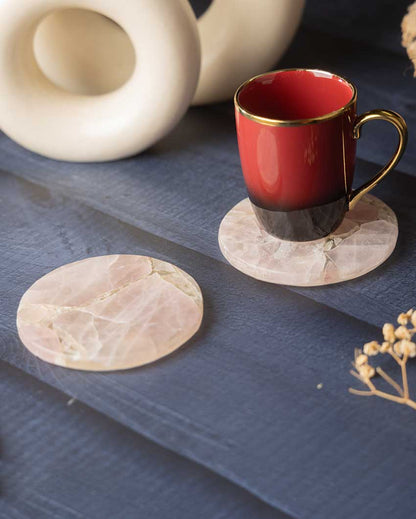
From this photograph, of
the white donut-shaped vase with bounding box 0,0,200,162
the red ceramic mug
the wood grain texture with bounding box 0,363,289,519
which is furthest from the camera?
the white donut-shaped vase with bounding box 0,0,200,162

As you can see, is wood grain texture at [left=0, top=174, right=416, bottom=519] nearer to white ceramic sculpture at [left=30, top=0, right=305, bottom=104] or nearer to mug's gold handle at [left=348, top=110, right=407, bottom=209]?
mug's gold handle at [left=348, top=110, right=407, bottom=209]

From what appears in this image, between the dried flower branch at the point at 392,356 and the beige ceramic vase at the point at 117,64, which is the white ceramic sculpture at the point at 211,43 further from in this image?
the dried flower branch at the point at 392,356

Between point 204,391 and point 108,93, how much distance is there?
14.4 inches

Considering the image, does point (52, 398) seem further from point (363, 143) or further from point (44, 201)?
point (363, 143)

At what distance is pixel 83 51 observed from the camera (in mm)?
755

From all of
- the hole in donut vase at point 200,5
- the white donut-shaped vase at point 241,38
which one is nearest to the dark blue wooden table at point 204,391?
the white donut-shaped vase at point 241,38

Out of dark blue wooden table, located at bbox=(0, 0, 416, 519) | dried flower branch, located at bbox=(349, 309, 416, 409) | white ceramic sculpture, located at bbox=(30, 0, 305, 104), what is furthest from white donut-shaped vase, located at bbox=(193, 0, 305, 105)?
dried flower branch, located at bbox=(349, 309, 416, 409)

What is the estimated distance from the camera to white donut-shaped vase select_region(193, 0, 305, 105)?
74cm

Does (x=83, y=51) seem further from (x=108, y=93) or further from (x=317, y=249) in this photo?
(x=317, y=249)

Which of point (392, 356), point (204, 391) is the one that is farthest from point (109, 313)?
point (392, 356)

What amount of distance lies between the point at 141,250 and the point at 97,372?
0.14m

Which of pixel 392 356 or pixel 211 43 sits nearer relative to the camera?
pixel 392 356

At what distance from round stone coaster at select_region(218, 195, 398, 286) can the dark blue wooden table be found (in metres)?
0.01

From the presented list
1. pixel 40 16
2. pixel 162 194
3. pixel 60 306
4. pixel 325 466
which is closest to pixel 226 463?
pixel 325 466
